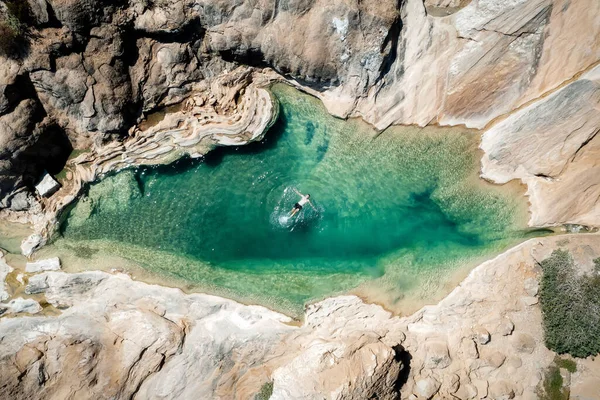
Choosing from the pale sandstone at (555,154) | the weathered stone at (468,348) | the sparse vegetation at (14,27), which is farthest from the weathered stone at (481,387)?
the sparse vegetation at (14,27)

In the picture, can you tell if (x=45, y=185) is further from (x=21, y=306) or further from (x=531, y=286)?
(x=531, y=286)

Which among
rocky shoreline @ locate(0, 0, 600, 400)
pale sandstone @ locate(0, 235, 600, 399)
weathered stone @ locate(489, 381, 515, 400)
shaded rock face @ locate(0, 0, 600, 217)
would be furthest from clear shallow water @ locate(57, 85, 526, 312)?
weathered stone @ locate(489, 381, 515, 400)

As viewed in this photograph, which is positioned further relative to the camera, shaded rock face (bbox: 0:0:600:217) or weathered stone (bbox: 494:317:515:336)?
weathered stone (bbox: 494:317:515:336)

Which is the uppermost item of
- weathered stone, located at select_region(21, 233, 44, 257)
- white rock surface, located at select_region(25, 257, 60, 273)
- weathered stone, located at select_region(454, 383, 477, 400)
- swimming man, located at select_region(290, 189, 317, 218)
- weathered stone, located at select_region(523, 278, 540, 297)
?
weathered stone, located at select_region(523, 278, 540, 297)

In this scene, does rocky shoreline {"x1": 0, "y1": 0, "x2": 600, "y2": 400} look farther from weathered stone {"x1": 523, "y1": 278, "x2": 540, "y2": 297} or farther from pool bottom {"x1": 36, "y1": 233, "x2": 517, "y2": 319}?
pool bottom {"x1": 36, "y1": 233, "x2": 517, "y2": 319}

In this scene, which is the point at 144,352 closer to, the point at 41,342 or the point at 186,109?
the point at 41,342

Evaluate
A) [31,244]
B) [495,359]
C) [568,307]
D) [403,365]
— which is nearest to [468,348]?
[495,359]
